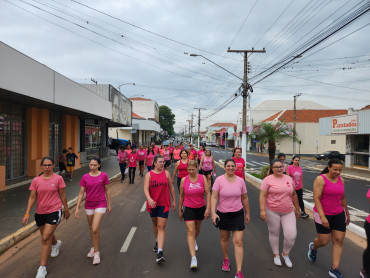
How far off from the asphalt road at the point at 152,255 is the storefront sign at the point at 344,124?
61.3 feet

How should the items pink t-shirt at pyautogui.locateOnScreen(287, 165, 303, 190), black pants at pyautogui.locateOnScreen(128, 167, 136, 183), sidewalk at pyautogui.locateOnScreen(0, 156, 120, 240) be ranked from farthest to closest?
black pants at pyautogui.locateOnScreen(128, 167, 136, 183) → pink t-shirt at pyautogui.locateOnScreen(287, 165, 303, 190) → sidewalk at pyautogui.locateOnScreen(0, 156, 120, 240)

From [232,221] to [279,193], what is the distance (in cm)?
87

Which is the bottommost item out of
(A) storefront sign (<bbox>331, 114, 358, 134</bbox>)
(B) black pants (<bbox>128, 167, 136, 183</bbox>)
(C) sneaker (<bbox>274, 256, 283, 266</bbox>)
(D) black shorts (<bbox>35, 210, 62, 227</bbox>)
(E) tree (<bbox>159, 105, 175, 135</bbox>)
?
(C) sneaker (<bbox>274, 256, 283, 266</bbox>)

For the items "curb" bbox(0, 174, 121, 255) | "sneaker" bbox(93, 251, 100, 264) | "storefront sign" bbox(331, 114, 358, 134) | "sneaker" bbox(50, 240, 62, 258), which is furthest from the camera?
"storefront sign" bbox(331, 114, 358, 134)

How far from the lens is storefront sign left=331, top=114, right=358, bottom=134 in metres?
21.0

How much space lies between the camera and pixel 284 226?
3926 mm

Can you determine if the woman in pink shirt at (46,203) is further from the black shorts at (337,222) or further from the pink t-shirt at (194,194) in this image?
the black shorts at (337,222)

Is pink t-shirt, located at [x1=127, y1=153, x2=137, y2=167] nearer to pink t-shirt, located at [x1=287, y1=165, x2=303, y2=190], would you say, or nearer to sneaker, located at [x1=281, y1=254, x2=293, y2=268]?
pink t-shirt, located at [x1=287, y1=165, x2=303, y2=190]

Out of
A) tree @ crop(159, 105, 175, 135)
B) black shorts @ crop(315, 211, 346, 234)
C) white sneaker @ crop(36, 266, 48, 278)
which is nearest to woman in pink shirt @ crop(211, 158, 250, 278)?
black shorts @ crop(315, 211, 346, 234)

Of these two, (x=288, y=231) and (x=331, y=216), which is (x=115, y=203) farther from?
(x=331, y=216)

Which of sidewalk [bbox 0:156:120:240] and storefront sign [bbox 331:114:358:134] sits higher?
storefront sign [bbox 331:114:358:134]

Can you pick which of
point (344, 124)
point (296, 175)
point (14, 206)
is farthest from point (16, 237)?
point (344, 124)

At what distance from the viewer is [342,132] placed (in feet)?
74.0

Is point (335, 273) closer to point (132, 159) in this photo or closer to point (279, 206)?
point (279, 206)
